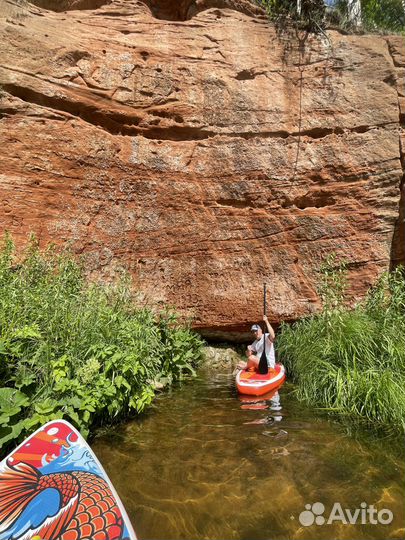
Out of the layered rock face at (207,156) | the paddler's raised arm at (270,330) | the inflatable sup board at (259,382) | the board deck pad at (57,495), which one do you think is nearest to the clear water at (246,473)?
the board deck pad at (57,495)

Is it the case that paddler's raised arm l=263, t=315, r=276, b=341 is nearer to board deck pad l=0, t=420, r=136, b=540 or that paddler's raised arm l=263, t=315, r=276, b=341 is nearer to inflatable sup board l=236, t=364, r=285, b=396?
inflatable sup board l=236, t=364, r=285, b=396

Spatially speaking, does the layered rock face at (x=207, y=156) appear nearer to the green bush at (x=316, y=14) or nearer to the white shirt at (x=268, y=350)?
the white shirt at (x=268, y=350)

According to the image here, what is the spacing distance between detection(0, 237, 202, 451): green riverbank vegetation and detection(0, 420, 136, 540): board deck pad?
353 mm

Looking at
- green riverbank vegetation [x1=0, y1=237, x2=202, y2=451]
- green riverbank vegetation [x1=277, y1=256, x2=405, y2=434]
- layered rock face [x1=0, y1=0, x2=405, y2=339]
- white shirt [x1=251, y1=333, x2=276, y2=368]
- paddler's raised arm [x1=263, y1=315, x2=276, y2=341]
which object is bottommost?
white shirt [x1=251, y1=333, x2=276, y2=368]

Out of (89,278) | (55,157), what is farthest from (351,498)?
(55,157)

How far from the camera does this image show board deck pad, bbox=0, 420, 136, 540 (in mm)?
2092

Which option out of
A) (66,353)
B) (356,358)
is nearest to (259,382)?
(356,358)

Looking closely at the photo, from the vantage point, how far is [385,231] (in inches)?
261

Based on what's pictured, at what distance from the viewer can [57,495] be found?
7.61 feet

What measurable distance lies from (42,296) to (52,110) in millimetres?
3604

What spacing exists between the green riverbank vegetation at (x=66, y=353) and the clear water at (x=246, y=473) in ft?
1.41

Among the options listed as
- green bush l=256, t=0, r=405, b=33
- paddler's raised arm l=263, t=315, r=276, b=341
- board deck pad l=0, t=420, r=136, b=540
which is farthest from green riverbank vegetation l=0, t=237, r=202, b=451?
green bush l=256, t=0, r=405, b=33

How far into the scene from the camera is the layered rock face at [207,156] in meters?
6.27

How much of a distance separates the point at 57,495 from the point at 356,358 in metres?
3.56
